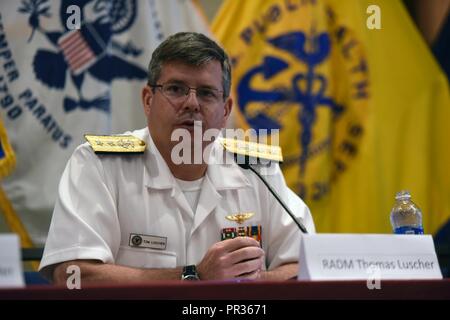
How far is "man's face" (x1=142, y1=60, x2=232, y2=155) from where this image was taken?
2225mm

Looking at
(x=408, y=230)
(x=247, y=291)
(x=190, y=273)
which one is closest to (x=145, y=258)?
(x=190, y=273)

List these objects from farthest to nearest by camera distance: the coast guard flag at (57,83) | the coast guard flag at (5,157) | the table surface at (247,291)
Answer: the coast guard flag at (57,83) → the coast guard flag at (5,157) → the table surface at (247,291)

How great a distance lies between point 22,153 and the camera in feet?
10.5

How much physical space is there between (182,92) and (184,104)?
0.16 ft

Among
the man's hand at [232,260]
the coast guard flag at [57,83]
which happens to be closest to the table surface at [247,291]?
the man's hand at [232,260]

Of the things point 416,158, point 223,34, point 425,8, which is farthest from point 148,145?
point 425,8

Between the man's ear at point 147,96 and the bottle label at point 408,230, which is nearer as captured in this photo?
the bottle label at point 408,230

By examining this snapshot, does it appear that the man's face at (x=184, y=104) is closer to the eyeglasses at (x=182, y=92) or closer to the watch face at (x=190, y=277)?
the eyeglasses at (x=182, y=92)

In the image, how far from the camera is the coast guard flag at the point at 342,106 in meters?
3.61

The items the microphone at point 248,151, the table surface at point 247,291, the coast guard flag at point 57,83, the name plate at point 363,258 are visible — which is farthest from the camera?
the coast guard flag at point 57,83

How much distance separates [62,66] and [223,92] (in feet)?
3.96

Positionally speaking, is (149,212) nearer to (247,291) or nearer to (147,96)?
(147,96)

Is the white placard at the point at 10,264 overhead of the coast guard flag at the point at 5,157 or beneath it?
beneath

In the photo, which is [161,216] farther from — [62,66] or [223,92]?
[62,66]
